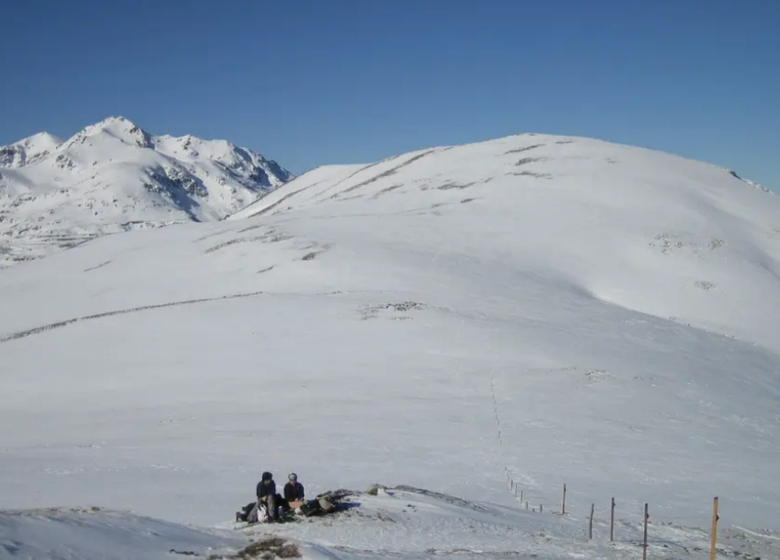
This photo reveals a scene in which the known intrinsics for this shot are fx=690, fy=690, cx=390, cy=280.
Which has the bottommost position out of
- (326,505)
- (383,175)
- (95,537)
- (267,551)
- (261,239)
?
(267,551)

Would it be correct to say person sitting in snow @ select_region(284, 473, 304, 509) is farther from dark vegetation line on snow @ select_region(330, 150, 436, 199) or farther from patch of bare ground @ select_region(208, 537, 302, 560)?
dark vegetation line on snow @ select_region(330, 150, 436, 199)

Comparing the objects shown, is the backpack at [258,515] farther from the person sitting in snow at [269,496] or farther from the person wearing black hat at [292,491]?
the person wearing black hat at [292,491]

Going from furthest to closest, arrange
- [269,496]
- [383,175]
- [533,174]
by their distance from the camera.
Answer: [383,175] → [533,174] → [269,496]

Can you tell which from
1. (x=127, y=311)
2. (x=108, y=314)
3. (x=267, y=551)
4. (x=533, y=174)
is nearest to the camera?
(x=267, y=551)

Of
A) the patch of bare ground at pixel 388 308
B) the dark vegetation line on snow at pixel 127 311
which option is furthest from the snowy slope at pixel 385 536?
the dark vegetation line on snow at pixel 127 311

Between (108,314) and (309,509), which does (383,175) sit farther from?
(309,509)

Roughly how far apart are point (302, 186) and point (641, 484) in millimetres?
149854

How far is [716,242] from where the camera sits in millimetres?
73188

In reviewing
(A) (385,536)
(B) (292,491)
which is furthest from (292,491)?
(A) (385,536)

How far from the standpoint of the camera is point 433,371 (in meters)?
36.8

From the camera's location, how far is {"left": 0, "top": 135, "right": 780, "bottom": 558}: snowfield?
72.3 ft

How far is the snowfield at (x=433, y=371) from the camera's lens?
22.0 metres

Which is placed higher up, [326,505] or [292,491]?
[292,491]

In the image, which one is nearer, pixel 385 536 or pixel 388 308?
pixel 385 536
